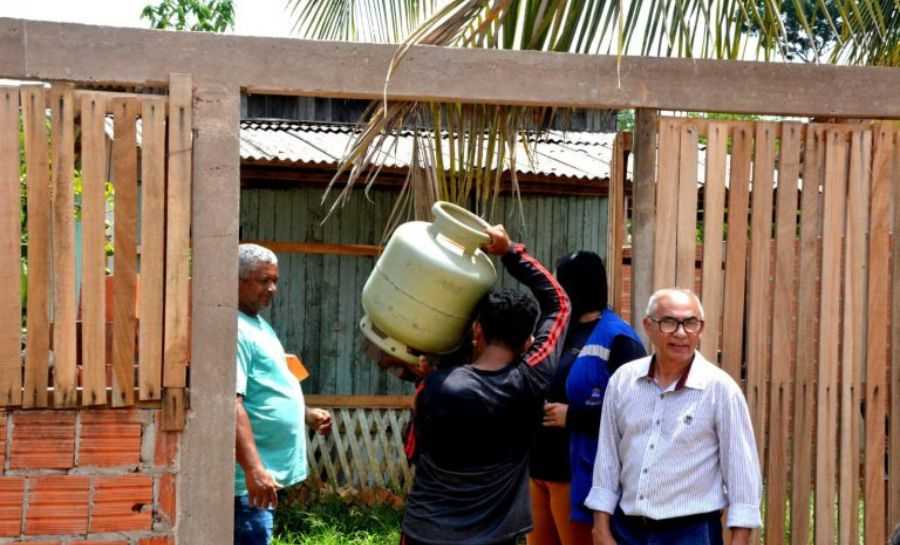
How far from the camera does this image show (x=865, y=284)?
5691 millimetres

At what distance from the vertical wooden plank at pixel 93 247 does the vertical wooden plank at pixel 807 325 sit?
273cm

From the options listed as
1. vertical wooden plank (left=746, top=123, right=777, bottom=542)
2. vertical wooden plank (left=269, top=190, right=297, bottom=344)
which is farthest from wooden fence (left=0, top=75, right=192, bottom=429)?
vertical wooden plank (left=269, top=190, right=297, bottom=344)

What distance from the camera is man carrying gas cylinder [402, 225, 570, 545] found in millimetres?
4668

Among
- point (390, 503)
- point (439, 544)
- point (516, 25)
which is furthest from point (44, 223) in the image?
point (390, 503)

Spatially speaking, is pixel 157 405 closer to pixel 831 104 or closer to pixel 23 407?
pixel 23 407

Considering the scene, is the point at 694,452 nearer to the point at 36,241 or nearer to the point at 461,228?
the point at 461,228

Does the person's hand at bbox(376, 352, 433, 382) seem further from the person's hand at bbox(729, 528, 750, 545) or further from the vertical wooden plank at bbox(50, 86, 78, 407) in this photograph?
the person's hand at bbox(729, 528, 750, 545)

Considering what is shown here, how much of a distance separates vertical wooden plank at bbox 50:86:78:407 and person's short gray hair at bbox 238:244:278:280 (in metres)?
0.75

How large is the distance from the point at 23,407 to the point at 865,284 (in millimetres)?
3312

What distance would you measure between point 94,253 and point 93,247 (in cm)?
2

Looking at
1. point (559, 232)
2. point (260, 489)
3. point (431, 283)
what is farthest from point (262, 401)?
point (559, 232)

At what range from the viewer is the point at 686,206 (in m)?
5.49

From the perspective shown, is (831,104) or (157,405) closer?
(157,405)

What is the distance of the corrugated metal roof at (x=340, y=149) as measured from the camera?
9.90 meters
